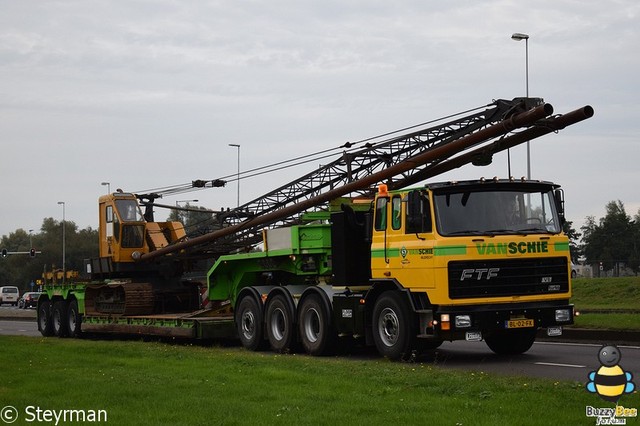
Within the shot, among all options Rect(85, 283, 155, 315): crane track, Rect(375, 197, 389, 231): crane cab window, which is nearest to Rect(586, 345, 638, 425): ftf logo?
Rect(375, 197, 389, 231): crane cab window

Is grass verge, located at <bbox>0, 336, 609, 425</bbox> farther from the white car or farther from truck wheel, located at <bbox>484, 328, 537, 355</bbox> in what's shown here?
the white car

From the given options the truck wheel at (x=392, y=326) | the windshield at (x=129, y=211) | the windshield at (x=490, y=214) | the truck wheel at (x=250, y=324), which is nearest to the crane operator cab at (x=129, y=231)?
the windshield at (x=129, y=211)

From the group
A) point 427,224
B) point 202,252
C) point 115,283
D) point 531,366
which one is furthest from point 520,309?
point 115,283

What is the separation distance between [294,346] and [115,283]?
8.64 meters

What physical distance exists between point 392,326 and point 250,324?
5.05 metres

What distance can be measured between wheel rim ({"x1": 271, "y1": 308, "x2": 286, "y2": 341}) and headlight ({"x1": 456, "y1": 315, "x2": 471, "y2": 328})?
528 centimetres

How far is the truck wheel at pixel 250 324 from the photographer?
21.0 metres

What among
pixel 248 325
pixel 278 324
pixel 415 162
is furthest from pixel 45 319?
pixel 415 162

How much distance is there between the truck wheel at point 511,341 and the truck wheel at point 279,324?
3990 millimetres

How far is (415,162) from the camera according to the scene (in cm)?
1980

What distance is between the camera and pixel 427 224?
54.1 feet

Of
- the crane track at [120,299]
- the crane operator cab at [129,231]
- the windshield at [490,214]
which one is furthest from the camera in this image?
the crane operator cab at [129,231]

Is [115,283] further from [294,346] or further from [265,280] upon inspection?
[294,346]

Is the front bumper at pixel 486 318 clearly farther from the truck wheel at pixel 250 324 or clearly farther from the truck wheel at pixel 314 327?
the truck wheel at pixel 250 324
